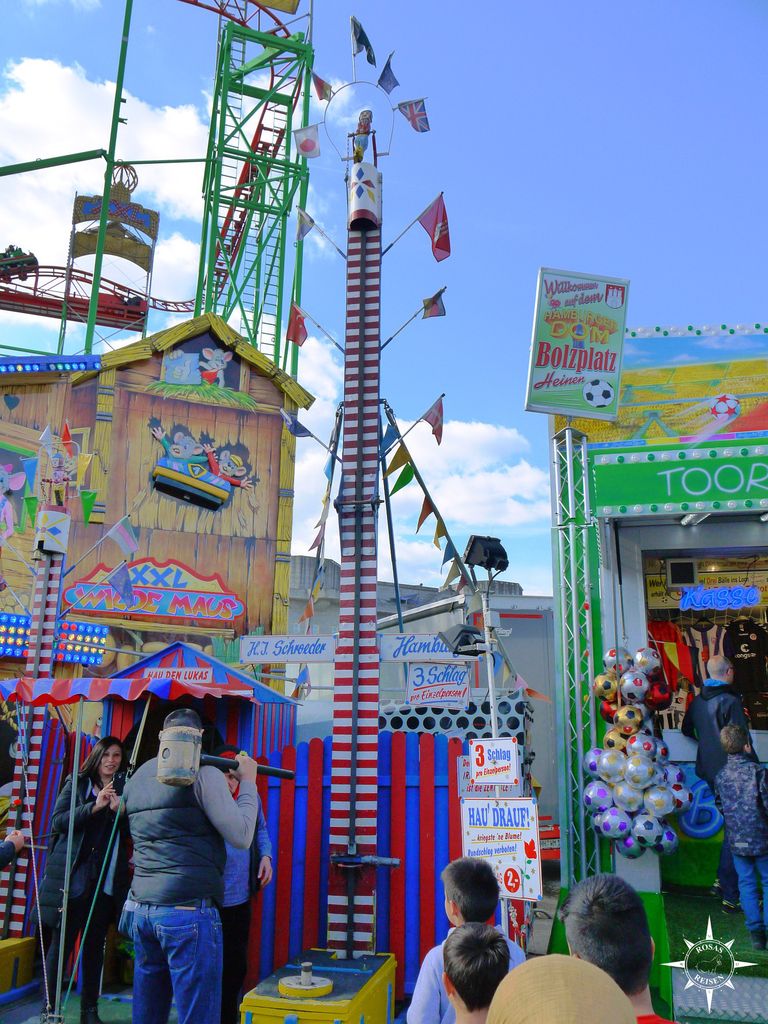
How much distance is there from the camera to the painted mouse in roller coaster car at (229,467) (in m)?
15.7

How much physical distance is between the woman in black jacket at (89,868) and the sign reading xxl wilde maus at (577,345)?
21.2 feet

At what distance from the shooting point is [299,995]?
174 inches

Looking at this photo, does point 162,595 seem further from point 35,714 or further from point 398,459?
point 398,459

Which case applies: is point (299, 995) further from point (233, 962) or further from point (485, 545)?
point (485, 545)

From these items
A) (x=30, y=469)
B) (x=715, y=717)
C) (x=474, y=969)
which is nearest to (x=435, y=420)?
(x=715, y=717)

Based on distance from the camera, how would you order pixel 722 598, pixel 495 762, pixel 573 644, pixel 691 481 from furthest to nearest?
pixel 722 598 → pixel 573 644 → pixel 691 481 → pixel 495 762

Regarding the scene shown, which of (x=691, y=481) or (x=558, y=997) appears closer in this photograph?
(x=558, y=997)

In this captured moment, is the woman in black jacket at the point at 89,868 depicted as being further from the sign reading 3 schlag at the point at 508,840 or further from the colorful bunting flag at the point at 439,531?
the colorful bunting flag at the point at 439,531

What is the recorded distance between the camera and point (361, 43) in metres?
7.66

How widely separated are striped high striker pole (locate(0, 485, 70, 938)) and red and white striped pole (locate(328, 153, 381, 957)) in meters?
2.49

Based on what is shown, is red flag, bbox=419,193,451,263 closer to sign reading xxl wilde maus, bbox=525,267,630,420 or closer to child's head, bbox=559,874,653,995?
sign reading xxl wilde maus, bbox=525,267,630,420

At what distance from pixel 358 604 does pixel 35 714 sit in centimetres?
306

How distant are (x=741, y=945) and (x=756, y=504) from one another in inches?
166

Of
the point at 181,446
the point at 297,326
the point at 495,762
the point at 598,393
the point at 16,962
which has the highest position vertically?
the point at 181,446
